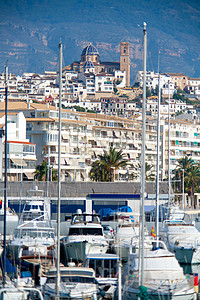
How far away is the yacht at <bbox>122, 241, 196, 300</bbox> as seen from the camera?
84.4 ft

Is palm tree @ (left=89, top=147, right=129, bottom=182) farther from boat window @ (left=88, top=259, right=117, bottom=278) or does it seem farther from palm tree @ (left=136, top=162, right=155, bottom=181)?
boat window @ (left=88, top=259, right=117, bottom=278)

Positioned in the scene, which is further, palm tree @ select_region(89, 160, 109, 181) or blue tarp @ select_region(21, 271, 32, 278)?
palm tree @ select_region(89, 160, 109, 181)

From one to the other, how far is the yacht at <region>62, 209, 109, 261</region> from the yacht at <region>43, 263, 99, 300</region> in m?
9.45

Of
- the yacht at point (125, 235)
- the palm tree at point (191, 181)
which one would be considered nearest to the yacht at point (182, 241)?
the yacht at point (125, 235)

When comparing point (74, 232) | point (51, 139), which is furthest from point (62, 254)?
point (51, 139)

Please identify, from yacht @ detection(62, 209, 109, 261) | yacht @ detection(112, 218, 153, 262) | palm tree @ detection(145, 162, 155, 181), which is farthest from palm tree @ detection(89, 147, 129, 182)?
yacht @ detection(62, 209, 109, 261)

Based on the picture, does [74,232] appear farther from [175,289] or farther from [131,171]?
[131,171]

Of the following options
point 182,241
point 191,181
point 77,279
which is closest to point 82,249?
point 182,241

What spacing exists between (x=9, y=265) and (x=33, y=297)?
6779 mm

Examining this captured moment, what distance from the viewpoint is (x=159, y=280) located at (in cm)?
2650

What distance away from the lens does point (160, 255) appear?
2856 centimetres

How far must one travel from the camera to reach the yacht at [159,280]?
25.7 metres

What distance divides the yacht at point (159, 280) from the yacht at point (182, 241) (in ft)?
39.5

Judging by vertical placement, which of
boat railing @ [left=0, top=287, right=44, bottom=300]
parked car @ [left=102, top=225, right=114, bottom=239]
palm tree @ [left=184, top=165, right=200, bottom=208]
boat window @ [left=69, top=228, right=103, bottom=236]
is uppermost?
palm tree @ [left=184, top=165, right=200, bottom=208]
